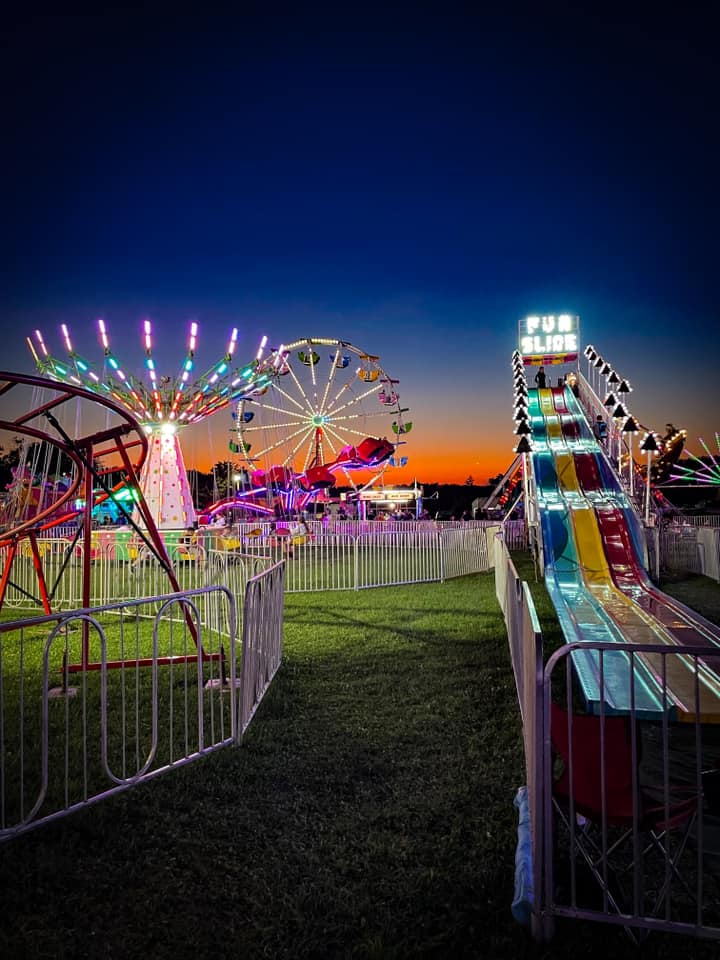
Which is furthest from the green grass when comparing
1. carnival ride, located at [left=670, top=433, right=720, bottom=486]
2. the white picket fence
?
carnival ride, located at [left=670, top=433, right=720, bottom=486]

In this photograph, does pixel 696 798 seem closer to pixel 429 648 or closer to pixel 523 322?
pixel 429 648

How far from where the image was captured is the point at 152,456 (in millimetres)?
22797

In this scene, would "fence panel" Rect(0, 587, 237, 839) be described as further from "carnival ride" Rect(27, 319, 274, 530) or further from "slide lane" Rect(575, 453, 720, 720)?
"carnival ride" Rect(27, 319, 274, 530)

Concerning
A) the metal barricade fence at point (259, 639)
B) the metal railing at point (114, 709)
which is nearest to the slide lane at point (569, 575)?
the metal barricade fence at point (259, 639)

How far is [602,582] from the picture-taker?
13594 mm

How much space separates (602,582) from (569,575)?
A: 2.75 feet

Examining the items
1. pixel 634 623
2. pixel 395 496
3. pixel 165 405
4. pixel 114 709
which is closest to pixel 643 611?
pixel 634 623

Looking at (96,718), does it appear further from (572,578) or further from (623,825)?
(572,578)

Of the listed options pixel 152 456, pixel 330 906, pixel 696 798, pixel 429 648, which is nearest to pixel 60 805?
pixel 330 906

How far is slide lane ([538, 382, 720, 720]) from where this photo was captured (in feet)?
20.8

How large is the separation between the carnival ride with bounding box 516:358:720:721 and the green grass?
1.16 metres

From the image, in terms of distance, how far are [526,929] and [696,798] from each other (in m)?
0.96

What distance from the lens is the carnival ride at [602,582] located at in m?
6.14

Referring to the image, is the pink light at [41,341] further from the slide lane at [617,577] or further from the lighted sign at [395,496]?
the lighted sign at [395,496]
